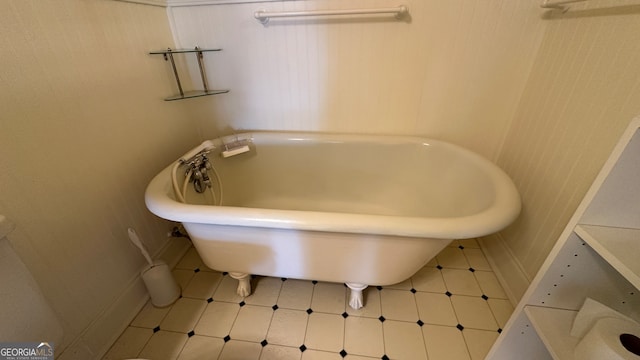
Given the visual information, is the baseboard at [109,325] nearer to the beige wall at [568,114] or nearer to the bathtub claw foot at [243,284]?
the bathtub claw foot at [243,284]

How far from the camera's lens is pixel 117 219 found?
111cm

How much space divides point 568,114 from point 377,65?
→ 84cm

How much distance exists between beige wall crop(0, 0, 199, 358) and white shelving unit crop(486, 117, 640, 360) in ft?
4.56

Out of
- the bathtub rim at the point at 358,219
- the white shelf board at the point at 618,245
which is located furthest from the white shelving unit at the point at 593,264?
the bathtub rim at the point at 358,219

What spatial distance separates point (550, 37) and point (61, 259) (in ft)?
7.16

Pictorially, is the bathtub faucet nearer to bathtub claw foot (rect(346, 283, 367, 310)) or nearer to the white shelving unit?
bathtub claw foot (rect(346, 283, 367, 310))

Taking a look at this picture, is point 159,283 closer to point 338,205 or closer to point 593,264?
point 338,205

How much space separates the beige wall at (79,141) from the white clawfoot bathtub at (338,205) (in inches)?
9.0

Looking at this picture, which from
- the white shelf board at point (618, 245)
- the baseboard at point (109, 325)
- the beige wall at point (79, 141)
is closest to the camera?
the white shelf board at point (618, 245)

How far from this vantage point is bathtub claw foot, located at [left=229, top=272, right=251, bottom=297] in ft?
3.90

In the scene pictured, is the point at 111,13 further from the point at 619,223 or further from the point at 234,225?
the point at 619,223

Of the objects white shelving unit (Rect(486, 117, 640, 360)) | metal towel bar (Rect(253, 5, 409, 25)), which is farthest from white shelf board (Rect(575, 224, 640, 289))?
metal towel bar (Rect(253, 5, 409, 25))

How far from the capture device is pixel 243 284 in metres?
1.23

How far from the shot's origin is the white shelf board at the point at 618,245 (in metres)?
0.50
